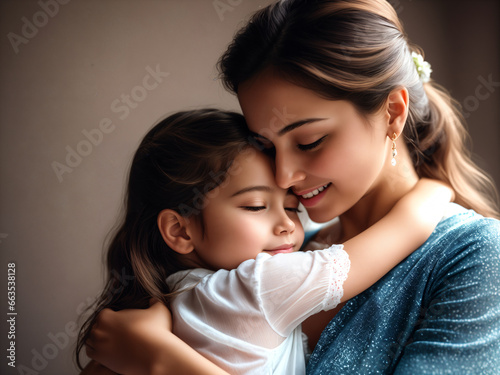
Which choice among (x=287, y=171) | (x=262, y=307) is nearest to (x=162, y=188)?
(x=287, y=171)

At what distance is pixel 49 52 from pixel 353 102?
1.54 m

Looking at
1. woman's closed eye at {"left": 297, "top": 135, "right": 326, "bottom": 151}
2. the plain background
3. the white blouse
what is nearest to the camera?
the white blouse

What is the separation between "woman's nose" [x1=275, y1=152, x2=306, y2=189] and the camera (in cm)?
132

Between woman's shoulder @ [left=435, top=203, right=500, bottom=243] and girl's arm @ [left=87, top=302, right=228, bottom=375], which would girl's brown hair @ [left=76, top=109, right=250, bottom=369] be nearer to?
girl's arm @ [left=87, top=302, right=228, bottom=375]

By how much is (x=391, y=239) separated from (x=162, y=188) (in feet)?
2.19

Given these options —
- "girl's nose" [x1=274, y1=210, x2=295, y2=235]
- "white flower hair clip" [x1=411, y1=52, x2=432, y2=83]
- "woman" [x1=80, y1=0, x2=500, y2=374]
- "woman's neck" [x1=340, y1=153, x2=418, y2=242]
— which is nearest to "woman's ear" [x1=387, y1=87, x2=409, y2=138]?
"woman" [x1=80, y1=0, x2=500, y2=374]

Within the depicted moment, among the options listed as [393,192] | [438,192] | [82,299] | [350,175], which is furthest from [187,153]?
[82,299]

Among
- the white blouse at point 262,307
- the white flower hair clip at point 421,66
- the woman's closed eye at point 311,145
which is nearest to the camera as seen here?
the white blouse at point 262,307

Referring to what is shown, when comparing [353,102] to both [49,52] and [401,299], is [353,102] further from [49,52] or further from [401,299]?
[49,52]

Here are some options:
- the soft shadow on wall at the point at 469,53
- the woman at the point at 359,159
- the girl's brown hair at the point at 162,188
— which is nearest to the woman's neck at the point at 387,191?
the woman at the point at 359,159

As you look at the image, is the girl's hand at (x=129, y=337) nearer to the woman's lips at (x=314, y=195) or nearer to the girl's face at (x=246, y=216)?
the girl's face at (x=246, y=216)

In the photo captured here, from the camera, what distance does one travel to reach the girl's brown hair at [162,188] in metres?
1.40

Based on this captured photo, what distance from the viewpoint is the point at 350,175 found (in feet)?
4.39

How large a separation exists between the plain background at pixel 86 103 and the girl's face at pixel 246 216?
3.56ft
